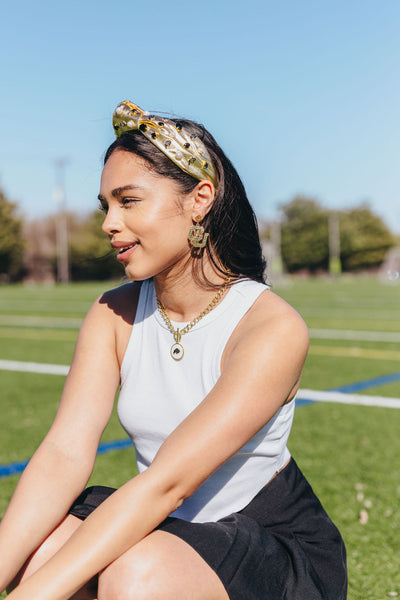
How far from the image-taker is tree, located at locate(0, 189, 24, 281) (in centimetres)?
5484

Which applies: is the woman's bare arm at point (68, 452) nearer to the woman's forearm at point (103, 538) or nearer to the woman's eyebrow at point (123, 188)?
the woman's forearm at point (103, 538)

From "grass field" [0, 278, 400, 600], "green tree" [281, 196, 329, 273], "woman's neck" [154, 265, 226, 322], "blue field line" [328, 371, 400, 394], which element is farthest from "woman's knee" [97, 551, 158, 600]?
"green tree" [281, 196, 329, 273]

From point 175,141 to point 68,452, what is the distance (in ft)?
3.11

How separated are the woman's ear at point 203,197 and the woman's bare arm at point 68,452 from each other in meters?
0.47

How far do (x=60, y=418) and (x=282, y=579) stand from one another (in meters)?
0.79

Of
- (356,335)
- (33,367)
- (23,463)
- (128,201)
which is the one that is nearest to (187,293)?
(128,201)

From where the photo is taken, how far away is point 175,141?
178 centimetres

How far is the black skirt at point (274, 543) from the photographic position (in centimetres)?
153

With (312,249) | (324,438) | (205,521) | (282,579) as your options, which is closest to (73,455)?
(205,521)

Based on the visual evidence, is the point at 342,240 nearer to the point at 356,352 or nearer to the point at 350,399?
the point at 356,352

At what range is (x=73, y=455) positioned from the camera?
1896mm

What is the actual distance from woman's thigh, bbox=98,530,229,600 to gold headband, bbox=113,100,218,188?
3.18 ft

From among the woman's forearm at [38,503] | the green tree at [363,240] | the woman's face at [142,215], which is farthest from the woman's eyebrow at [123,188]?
the green tree at [363,240]

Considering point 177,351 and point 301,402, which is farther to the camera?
point 301,402
